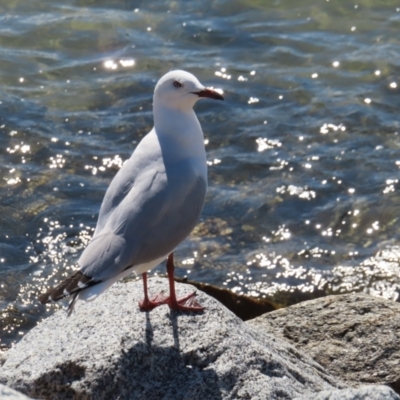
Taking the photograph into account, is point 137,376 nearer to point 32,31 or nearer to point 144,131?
point 144,131

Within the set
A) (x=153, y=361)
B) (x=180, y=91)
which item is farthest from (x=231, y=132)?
(x=153, y=361)

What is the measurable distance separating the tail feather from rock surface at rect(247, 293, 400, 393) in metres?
1.76

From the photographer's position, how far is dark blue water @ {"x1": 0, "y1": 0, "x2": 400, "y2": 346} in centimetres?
851

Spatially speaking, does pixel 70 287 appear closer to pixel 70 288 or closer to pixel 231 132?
pixel 70 288

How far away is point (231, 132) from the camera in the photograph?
10.5m

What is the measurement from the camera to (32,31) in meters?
12.8

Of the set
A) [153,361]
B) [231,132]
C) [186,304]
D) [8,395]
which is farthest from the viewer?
[231,132]

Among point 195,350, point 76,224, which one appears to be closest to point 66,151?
point 76,224

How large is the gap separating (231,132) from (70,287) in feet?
19.9

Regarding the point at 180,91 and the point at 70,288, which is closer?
the point at 70,288

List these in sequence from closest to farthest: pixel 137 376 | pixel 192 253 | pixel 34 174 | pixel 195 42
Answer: pixel 137 376 → pixel 192 253 → pixel 34 174 → pixel 195 42

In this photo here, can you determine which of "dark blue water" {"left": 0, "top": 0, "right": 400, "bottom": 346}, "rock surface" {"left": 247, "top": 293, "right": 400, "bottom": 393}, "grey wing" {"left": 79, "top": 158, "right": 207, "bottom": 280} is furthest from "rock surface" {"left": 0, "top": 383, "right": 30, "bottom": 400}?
"dark blue water" {"left": 0, "top": 0, "right": 400, "bottom": 346}

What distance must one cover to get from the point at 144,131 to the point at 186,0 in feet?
12.6

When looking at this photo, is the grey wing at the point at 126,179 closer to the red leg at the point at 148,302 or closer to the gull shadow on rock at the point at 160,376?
the red leg at the point at 148,302
